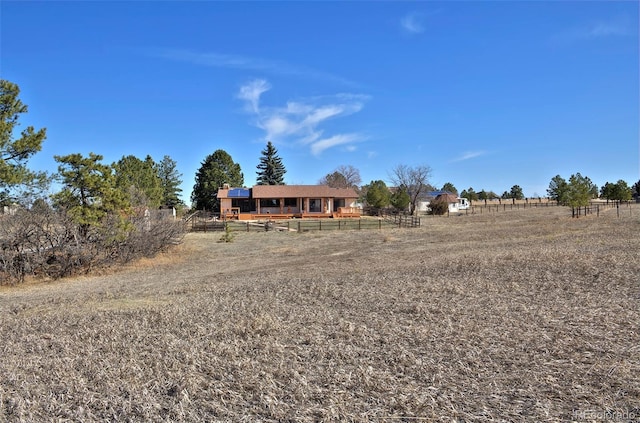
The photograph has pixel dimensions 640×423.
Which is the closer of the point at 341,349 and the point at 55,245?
the point at 341,349

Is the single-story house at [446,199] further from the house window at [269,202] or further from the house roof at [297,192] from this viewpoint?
the house window at [269,202]

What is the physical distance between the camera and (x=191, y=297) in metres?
9.34

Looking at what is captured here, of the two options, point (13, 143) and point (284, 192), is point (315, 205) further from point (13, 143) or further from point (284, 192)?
point (13, 143)

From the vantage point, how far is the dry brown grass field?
3.77 m

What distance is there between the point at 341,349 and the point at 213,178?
180ft

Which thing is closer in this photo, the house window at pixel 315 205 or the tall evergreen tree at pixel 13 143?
the tall evergreen tree at pixel 13 143

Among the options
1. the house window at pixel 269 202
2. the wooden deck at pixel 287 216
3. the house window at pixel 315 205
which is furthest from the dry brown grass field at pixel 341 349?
the house window at pixel 315 205

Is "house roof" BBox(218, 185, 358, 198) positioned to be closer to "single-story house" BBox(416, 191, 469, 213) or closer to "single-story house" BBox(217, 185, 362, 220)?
"single-story house" BBox(217, 185, 362, 220)

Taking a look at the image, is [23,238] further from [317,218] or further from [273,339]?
[317,218]

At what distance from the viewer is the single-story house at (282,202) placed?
157 feet

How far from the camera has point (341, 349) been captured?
5.26 m

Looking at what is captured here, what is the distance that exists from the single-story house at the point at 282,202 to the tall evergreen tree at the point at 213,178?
8.04 m

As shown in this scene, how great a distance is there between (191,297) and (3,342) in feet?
11.9

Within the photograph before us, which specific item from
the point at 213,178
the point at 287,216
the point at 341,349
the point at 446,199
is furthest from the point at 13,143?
the point at 446,199
